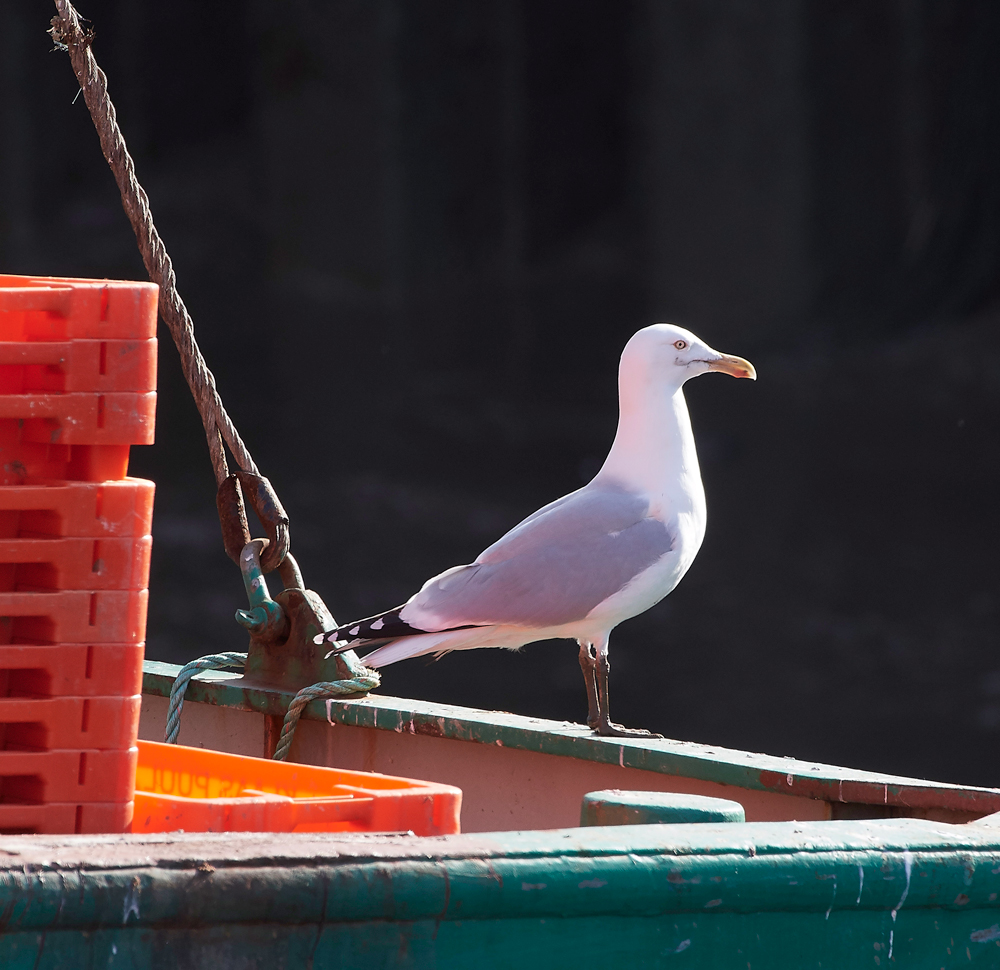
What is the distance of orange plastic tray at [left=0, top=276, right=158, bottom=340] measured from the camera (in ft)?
7.16

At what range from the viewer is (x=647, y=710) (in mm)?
11586

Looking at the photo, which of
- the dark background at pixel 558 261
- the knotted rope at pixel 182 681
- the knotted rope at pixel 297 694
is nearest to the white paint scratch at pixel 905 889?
the knotted rope at pixel 297 694

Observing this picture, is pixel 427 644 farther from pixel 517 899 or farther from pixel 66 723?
pixel 517 899

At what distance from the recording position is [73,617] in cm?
218

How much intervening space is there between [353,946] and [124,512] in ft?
2.04

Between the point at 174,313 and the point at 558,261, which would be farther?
the point at 558,261

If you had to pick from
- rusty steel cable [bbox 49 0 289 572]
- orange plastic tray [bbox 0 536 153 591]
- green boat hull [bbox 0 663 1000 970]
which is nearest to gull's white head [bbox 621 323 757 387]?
rusty steel cable [bbox 49 0 289 572]

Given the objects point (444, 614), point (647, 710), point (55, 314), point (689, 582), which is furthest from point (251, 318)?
point (55, 314)

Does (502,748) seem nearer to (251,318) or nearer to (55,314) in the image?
(55,314)

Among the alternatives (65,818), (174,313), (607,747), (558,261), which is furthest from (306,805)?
(558,261)

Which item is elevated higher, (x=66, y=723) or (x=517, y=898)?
(x=66, y=723)

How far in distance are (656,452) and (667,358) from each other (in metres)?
0.29

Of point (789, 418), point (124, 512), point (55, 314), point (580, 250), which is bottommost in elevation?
point (124, 512)

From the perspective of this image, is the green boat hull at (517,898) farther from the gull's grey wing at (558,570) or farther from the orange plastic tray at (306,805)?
the gull's grey wing at (558,570)
